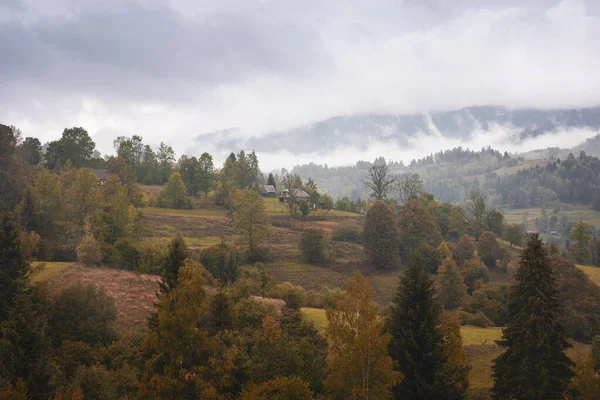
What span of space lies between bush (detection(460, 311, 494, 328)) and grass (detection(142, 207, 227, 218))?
52.9 m

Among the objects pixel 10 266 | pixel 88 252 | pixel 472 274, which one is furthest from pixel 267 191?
pixel 10 266

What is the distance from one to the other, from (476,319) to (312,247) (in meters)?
27.3

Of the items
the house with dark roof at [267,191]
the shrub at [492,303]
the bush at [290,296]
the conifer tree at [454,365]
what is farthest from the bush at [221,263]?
the house with dark roof at [267,191]

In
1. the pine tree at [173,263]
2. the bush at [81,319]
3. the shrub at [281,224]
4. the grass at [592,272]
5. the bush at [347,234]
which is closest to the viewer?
the pine tree at [173,263]

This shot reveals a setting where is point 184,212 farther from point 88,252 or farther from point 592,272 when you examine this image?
point 592,272

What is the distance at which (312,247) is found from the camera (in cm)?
6856

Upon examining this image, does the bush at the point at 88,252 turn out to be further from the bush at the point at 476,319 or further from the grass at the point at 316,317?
the bush at the point at 476,319

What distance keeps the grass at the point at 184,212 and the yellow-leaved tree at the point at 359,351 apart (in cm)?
6748

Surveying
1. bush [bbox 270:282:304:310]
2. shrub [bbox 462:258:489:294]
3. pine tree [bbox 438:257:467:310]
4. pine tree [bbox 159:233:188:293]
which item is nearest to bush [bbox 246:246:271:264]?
bush [bbox 270:282:304:310]

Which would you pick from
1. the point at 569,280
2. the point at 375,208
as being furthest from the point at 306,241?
the point at 569,280

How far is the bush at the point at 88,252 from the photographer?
45.6 metres

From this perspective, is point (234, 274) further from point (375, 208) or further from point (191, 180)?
point (191, 180)

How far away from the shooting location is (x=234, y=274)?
53625 mm

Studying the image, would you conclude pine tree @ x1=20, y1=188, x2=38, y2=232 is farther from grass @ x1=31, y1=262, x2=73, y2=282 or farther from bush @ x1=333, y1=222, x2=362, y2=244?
bush @ x1=333, y1=222, x2=362, y2=244
